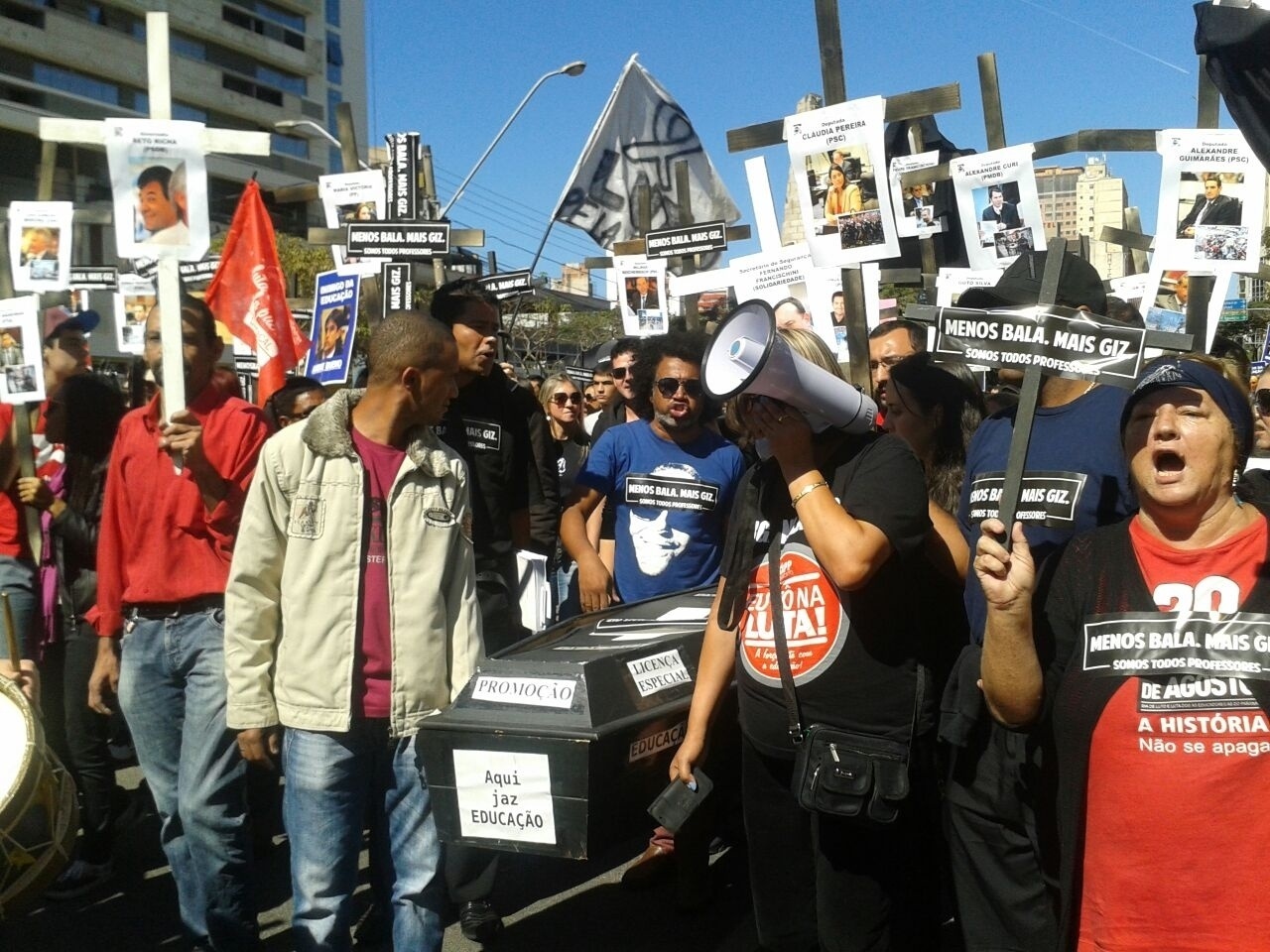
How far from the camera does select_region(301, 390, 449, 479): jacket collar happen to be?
3545 millimetres

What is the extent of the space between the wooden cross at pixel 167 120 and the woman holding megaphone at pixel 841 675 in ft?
5.70

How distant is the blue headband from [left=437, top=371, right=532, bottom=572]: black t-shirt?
283 cm

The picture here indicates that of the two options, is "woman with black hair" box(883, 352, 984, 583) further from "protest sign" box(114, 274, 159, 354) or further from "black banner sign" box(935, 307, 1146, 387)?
"protest sign" box(114, 274, 159, 354)

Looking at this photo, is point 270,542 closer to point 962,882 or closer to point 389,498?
point 389,498

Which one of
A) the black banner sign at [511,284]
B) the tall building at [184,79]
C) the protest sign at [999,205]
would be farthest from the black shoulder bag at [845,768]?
the tall building at [184,79]

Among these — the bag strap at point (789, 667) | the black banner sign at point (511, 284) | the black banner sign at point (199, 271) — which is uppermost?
the black banner sign at point (199, 271)

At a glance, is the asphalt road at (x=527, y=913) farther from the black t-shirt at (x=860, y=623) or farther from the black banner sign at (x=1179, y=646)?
the black banner sign at (x=1179, y=646)

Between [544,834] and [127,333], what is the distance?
9.45 metres

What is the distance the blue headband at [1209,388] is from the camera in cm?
251

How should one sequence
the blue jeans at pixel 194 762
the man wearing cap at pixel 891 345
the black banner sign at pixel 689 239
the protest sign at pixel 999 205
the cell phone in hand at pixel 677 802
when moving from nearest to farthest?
1. the cell phone in hand at pixel 677 802
2. the blue jeans at pixel 194 762
3. the man wearing cap at pixel 891 345
4. the protest sign at pixel 999 205
5. the black banner sign at pixel 689 239

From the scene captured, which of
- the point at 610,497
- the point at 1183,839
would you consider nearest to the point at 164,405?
the point at 610,497

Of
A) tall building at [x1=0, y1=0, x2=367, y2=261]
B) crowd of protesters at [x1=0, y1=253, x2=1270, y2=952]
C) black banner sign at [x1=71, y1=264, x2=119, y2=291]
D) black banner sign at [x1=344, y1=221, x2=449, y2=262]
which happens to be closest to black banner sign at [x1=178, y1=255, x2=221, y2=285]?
black banner sign at [x1=71, y1=264, x2=119, y2=291]

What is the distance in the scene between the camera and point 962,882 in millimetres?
3271

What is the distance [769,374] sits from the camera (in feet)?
9.67
